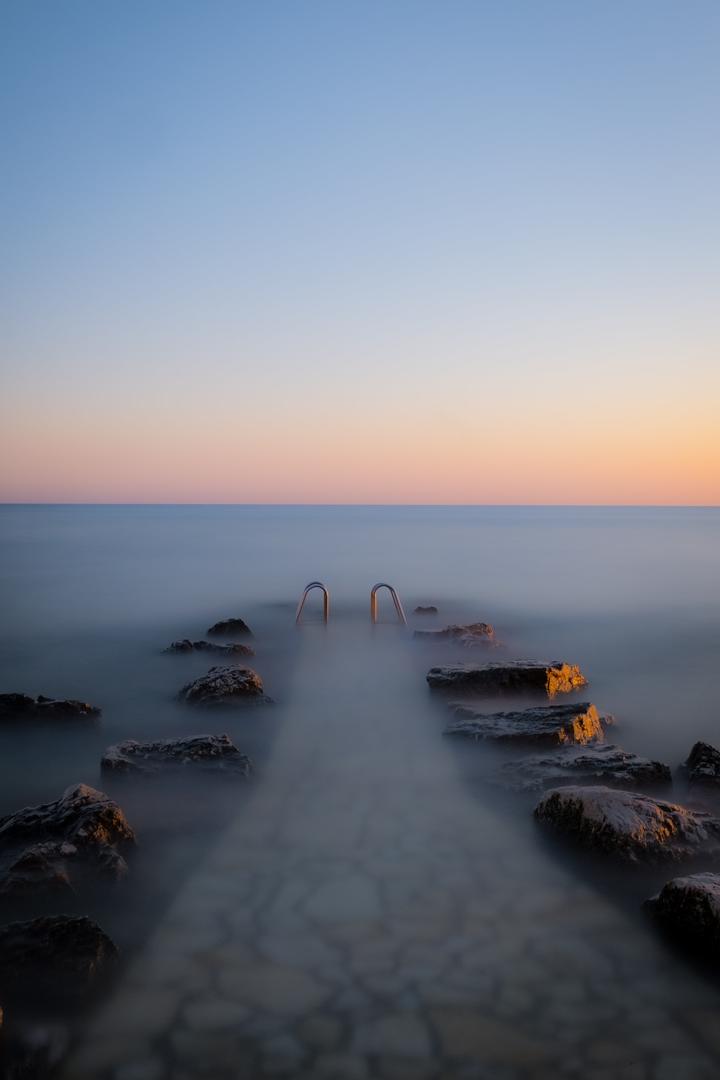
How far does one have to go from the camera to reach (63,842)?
5891mm

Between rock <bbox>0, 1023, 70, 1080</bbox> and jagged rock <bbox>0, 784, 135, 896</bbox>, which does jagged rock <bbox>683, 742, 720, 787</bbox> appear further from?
rock <bbox>0, 1023, 70, 1080</bbox>

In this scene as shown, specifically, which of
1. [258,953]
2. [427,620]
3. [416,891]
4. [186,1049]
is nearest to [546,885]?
[416,891]

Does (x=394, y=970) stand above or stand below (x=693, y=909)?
below

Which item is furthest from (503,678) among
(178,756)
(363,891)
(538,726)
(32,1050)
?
(32,1050)

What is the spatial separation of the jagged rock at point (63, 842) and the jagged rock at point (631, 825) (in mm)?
3770

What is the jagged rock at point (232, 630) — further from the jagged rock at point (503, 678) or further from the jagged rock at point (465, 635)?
the jagged rock at point (503, 678)

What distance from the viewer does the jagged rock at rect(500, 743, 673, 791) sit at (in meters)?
7.55

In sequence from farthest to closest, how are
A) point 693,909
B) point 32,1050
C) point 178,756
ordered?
point 178,756
point 693,909
point 32,1050

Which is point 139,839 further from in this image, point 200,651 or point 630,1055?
point 200,651

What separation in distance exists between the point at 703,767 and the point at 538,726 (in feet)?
5.99

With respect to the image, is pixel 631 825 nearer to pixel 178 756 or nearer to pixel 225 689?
pixel 178 756

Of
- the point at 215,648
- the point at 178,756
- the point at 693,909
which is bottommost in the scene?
the point at 215,648

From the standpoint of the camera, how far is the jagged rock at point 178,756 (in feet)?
26.1

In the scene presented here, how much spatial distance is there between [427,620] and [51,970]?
15.3 meters
